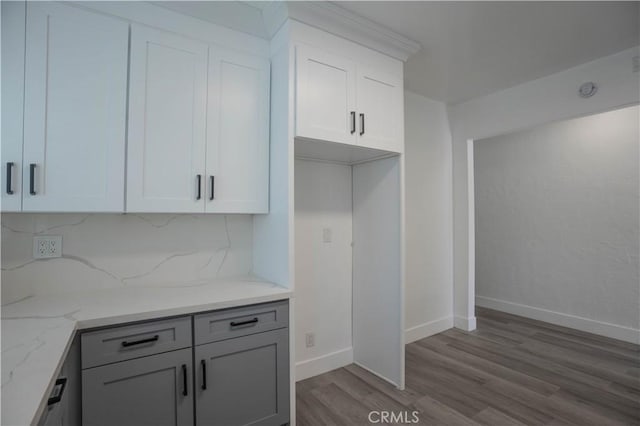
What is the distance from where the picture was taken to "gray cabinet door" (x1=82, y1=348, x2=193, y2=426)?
4.50ft

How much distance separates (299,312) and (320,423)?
0.77 m

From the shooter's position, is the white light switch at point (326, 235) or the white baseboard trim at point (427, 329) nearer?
the white light switch at point (326, 235)

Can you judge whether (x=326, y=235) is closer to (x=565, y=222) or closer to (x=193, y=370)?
(x=193, y=370)

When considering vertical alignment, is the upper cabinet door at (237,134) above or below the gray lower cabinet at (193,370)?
above

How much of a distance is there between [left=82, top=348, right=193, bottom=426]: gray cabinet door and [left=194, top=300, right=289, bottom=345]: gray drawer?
0.12 m

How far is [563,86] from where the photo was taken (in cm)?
280

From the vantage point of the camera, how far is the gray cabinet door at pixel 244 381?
1612 millimetres

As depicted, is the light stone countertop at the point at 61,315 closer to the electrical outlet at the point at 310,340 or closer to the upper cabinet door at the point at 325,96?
the electrical outlet at the point at 310,340

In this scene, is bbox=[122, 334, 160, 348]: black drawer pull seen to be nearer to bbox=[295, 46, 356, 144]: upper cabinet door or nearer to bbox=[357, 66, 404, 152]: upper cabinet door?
bbox=[295, 46, 356, 144]: upper cabinet door

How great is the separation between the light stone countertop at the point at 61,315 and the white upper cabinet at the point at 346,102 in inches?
40.4

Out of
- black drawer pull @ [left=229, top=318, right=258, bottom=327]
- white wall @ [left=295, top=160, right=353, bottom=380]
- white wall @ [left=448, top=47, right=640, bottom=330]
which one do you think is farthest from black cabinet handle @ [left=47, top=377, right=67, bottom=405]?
white wall @ [left=448, top=47, right=640, bottom=330]

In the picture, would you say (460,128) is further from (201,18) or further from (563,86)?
(201,18)

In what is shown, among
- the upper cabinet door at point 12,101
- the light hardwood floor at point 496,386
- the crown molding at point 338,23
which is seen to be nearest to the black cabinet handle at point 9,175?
the upper cabinet door at point 12,101

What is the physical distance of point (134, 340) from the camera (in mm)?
1450
